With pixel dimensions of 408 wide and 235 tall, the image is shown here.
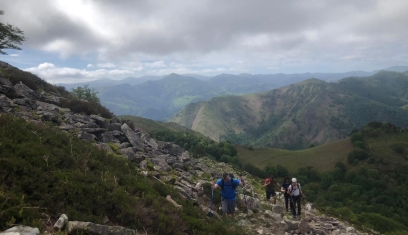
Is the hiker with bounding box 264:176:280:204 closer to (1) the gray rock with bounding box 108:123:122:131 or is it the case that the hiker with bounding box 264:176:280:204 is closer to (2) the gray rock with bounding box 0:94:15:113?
(1) the gray rock with bounding box 108:123:122:131

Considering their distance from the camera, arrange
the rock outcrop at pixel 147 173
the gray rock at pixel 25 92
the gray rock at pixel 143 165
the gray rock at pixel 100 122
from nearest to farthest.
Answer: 1. the rock outcrop at pixel 147 173
2. the gray rock at pixel 143 165
3. the gray rock at pixel 25 92
4. the gray rock at pixel 100 122

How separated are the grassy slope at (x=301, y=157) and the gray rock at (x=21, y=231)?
117425 millimetres

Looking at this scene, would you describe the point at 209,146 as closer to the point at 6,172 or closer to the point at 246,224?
the point at 246,224

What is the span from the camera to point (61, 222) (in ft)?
19.6

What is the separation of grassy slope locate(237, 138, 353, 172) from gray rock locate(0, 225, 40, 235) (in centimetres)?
11743

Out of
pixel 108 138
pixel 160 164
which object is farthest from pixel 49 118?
pixel 160 164

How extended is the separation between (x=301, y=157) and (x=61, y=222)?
13747 cm

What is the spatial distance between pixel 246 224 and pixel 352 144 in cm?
13393

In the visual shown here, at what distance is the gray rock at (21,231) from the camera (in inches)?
199

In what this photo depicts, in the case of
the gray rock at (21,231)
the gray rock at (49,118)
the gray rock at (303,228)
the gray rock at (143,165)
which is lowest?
the gray rock at (303,228)

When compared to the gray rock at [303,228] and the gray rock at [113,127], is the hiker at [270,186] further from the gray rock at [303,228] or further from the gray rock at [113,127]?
the gray rock at [113,127]

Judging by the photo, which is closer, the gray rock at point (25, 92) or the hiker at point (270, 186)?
the hiker at point (270, 186)

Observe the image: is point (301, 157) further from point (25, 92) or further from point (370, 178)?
point (25, 92)

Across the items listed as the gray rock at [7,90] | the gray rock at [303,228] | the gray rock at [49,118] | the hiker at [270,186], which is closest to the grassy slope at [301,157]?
the hiker at [270,186]
